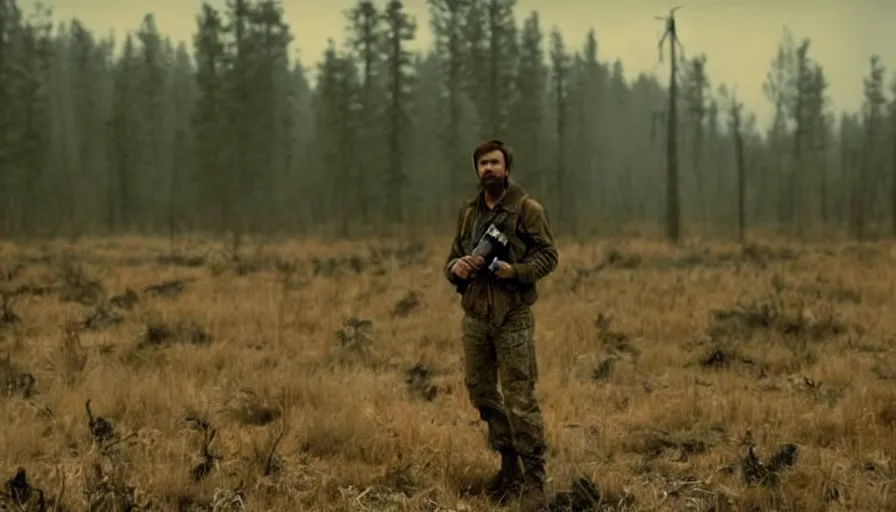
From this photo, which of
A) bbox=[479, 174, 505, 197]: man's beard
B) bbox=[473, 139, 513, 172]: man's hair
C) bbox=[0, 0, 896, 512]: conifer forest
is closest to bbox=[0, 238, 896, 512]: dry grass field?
bbox=[0, 0, 896, 512]: conifer forest

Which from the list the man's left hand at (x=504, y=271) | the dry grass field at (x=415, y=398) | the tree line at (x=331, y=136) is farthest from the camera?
the tree line at (x=331, y=136)

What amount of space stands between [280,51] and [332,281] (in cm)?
3102

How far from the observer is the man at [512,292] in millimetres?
4230

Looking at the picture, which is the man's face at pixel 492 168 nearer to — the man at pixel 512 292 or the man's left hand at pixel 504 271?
the man at pixel 512 292

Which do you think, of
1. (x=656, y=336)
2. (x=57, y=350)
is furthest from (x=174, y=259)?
(x=656, y=336)

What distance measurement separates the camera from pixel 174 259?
2047 centimetres

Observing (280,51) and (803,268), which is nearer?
(803,268)

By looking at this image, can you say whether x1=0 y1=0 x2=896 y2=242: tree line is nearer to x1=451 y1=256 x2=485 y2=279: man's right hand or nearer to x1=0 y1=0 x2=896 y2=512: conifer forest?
x1=0 y1=0 x2=896 y2=512: conifer forest

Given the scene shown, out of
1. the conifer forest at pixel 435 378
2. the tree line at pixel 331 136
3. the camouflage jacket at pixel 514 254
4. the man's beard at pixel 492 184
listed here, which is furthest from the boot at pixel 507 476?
the tree line at pixel 331 136

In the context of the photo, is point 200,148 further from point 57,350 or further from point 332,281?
point 57,350

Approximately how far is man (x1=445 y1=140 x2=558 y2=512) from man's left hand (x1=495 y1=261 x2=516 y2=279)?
0.4 inches

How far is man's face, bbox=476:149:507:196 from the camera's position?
422 cm

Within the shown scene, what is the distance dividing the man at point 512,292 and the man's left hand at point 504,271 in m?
0.01

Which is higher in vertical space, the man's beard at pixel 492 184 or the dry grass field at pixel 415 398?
the man's beard at pixel 492 184
